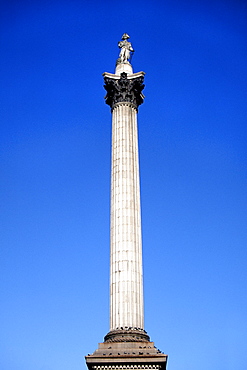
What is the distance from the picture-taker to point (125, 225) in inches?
1383

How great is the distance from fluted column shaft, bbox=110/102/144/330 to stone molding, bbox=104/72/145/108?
0.71m

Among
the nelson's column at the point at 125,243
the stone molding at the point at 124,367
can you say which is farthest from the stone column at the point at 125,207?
the stone molding at the point at 124,367

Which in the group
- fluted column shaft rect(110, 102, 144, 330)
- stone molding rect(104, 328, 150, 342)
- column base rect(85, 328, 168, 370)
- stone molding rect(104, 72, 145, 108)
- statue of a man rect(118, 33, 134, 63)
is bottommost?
column base rect(85, 328, 168, 370)

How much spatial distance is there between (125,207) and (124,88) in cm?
1100

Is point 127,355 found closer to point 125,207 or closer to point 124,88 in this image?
point 125,207

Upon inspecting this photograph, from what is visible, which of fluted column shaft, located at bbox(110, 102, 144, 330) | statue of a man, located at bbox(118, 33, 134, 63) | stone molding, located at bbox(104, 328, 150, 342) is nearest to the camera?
stone molding, located at bbox(104, 328, 150, 342)

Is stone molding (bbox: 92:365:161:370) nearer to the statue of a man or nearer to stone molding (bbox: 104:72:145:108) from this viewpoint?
stone molding (bbox: 104:72:145:108)

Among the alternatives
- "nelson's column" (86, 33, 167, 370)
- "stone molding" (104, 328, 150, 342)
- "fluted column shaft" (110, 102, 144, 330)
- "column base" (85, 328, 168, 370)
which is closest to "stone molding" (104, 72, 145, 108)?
"nelson's column" (86, 33, 167, 370)

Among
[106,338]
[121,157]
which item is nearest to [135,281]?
[106,338]

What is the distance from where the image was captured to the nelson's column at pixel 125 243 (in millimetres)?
29734

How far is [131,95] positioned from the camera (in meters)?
41.1

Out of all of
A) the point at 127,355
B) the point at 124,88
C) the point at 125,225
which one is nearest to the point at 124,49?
the point at 124,88

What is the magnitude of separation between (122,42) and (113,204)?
57.1 feet

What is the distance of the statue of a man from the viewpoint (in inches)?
1734
